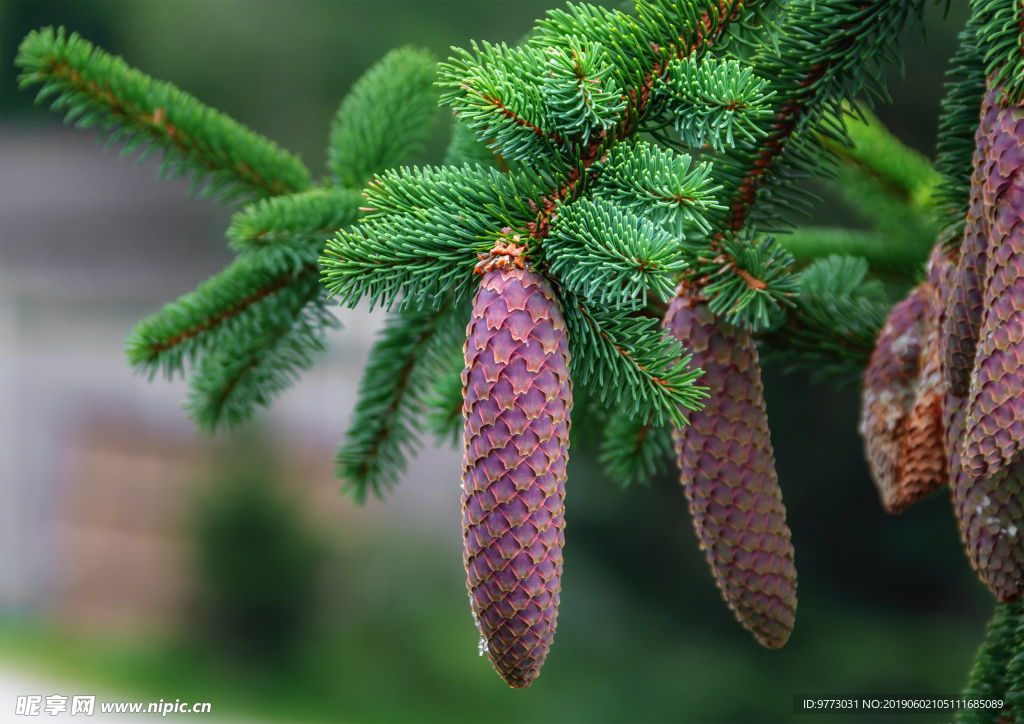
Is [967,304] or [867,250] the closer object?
[967,304]

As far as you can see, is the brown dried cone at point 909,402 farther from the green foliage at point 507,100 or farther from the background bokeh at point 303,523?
the background bokeh at point 303,523

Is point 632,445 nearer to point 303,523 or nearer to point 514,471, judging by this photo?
point 514,471

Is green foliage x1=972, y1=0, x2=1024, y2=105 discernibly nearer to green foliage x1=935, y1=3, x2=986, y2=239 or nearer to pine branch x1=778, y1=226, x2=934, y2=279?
green foliage x1=935, y1=3, x2=986, y2=239

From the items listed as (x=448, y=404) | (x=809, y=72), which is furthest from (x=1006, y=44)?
(x=448, y=404)

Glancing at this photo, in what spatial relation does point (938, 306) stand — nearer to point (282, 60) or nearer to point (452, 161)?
point (452, 161)

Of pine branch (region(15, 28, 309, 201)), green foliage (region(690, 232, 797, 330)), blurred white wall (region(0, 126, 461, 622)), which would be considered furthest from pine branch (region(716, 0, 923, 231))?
blurred white wall (region(0, 126, 461, 622))

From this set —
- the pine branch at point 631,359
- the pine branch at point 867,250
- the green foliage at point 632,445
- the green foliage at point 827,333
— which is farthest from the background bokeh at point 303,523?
the pine branch at point 631,359
